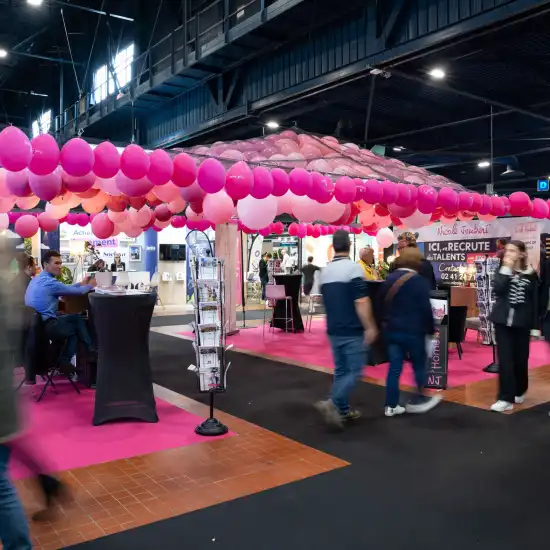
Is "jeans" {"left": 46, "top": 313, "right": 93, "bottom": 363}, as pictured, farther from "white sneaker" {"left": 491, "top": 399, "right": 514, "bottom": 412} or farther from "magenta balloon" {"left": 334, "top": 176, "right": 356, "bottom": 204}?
"white sneaker" {"left": 491, "top": 399, "right": 514, "bottom": 412}

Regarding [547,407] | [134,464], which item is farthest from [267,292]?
[134,464]

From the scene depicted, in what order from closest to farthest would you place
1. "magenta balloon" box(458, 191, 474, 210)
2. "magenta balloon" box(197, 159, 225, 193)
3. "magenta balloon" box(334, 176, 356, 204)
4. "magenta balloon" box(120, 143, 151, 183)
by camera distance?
"magenta balloon" box(120, 143, 151, 183) → "magenta balloon" box(197, 159, 225, 193) → "magenta balloon" box(334, 176, 356, 204) → "magenta balloon" box(458, 191, 474, 210)

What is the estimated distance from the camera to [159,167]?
5.01 m

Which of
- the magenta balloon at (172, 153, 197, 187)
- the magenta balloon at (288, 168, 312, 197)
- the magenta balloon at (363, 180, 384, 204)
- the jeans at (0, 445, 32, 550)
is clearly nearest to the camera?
the jeans at (0, 445, 32, 550)

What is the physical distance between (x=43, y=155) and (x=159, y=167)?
0.98m

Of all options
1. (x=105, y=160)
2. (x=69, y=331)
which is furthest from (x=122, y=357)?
(x=105, y=160)

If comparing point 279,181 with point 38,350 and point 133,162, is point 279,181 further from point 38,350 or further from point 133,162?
point 38,350

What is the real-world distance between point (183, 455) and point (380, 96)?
756 centimetres

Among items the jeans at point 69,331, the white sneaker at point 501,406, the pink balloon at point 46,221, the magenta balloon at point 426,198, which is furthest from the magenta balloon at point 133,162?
the pink balloon at point 46,221

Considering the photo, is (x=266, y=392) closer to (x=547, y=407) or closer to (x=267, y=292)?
(x=547, y=407)

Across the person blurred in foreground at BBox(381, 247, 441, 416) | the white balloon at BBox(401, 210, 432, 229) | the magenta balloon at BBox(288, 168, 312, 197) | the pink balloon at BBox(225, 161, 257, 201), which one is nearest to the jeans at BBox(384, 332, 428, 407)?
the person blurred in foreground at BBox(381, 247, 441, 416)

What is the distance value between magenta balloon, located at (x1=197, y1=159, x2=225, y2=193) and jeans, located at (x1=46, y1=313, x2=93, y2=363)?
1923mm

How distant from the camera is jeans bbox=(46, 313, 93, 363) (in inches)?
220

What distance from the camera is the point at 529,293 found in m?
4.72
